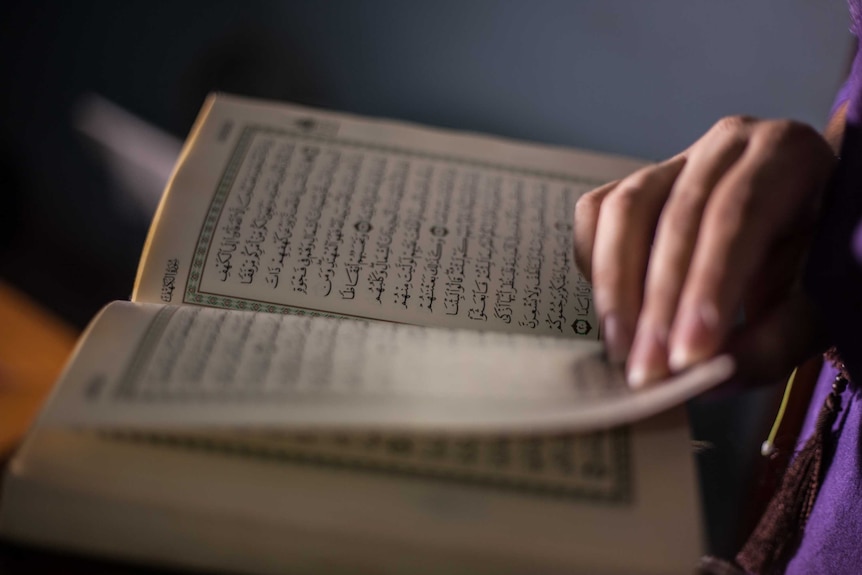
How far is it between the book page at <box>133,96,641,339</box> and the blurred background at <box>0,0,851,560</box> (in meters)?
0.30

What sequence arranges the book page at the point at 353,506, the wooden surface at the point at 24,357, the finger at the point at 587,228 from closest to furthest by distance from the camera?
the book page at the point at 353,506 < the finger at the point at 587,228 < the wooden surface at the point at 24,357

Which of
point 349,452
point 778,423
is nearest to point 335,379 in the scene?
point 349,452

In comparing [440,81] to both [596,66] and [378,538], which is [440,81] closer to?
[596,66]

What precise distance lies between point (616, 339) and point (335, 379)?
0.14 meters

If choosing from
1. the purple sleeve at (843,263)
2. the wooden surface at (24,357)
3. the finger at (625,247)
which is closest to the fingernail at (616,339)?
the finger at (625,247)

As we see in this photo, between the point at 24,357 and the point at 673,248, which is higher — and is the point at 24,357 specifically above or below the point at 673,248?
below

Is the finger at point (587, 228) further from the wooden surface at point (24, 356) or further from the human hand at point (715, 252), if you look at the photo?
the wooden surface at point (24, 356)

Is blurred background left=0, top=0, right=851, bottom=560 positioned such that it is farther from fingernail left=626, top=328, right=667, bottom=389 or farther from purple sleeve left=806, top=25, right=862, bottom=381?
fingernail left=626, top=328, right=667, bottom=389

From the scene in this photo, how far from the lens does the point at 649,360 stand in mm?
353

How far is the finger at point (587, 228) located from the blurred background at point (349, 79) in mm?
465

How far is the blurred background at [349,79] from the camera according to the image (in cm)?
81

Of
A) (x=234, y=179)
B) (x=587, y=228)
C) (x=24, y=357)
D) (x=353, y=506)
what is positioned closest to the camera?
(x=353, y=506)

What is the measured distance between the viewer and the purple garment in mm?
378

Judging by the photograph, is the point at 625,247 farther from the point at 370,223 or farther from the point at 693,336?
the point at 370,223
